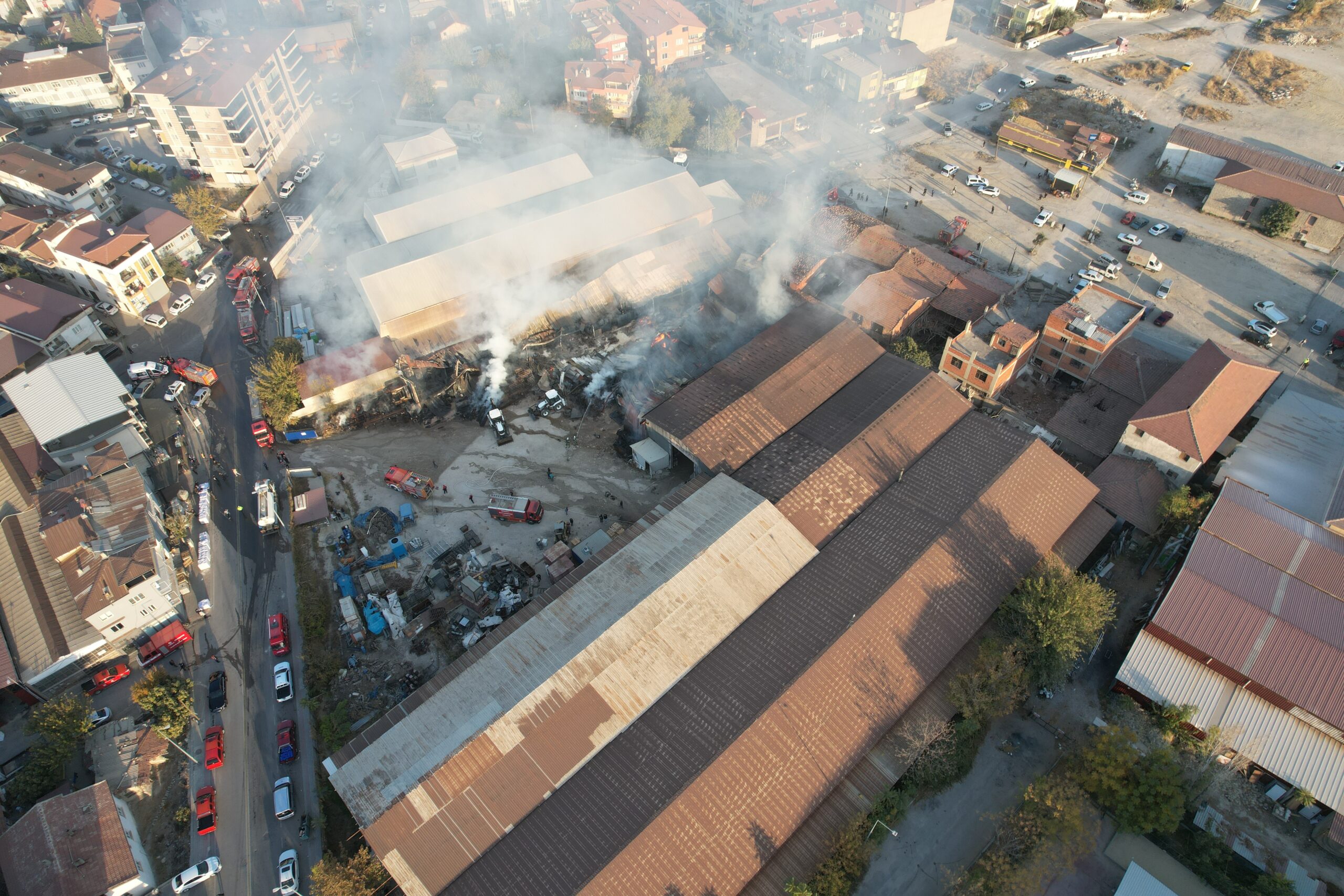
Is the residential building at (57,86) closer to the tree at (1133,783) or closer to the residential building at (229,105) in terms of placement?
the residential building at (229,105)

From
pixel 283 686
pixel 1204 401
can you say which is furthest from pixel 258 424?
pixel 1204 401

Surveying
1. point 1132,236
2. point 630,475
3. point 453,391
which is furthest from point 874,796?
point 1132,236

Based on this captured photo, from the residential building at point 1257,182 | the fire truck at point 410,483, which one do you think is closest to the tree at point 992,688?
the fire truck at point 410,483

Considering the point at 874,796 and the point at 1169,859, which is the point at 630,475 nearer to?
the point at 874,796

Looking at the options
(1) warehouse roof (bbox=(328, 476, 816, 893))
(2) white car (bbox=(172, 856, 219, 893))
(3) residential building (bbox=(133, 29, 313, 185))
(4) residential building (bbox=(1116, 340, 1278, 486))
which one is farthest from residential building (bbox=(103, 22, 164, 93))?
(4) residential building (bbox=(1116, 340, 1278, 486))

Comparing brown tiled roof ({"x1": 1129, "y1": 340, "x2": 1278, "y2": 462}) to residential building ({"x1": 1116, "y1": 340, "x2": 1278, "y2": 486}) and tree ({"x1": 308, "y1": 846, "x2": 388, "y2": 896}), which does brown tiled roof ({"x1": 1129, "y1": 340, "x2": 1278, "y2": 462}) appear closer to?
residential building ({"x1": 1116, "y1": 340, "x2": 1278, "y2": 486})

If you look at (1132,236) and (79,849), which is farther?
(1132,236)
